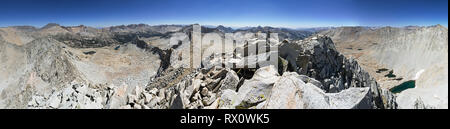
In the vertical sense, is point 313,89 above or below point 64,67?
above

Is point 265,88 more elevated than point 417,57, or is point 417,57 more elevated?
point 265,88

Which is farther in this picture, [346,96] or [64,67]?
[64,67]

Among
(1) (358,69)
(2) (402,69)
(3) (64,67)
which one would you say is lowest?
(2) (402,69)

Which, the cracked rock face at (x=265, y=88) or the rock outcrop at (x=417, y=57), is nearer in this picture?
the cracked rock face at (x=265, y=88)

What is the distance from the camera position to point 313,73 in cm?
1070

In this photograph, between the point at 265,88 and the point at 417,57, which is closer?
the point at 265,88

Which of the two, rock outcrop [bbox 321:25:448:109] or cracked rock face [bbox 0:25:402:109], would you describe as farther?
rock outcrop [bbox 321:25:448:109]

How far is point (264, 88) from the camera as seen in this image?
6.73m

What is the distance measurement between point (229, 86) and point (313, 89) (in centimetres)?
387
